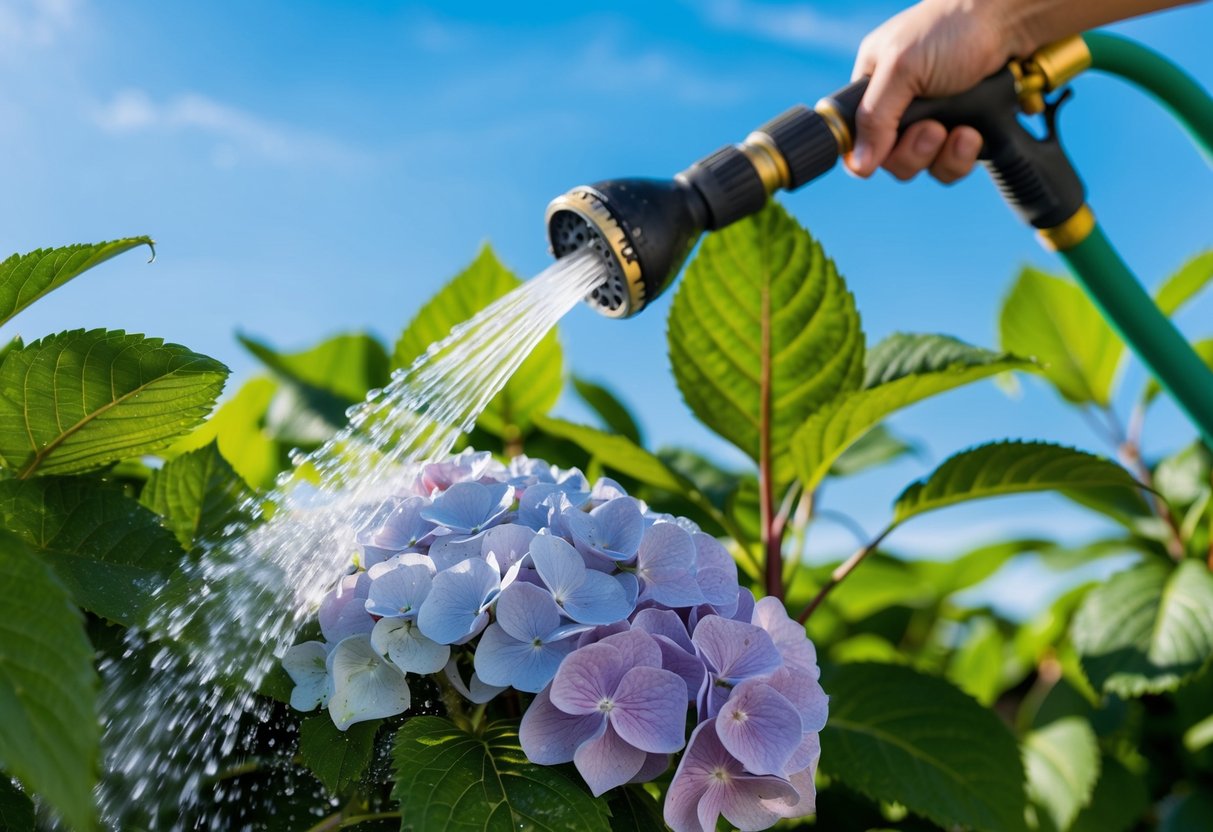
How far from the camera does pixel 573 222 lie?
108cm

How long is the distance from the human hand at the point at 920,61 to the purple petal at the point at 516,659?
87 cm

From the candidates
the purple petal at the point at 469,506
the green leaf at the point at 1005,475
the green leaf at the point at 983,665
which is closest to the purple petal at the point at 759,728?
the purple petal at the point at 469,506

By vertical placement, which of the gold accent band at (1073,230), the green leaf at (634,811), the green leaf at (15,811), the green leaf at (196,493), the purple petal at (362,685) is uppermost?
the green leaf at (196,493)

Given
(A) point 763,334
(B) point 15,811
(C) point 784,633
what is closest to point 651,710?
(C) point 784,633

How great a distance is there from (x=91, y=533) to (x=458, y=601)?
31 cm

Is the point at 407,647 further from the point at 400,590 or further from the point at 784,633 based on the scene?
the point at 784,633

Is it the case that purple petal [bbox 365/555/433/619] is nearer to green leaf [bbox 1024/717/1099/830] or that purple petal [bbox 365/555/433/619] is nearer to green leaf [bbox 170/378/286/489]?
green leaf [bbox 170/378/286/489]

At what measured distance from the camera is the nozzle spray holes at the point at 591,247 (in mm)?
1029

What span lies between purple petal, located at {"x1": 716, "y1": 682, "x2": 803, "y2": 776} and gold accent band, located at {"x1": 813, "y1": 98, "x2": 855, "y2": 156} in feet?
2.64

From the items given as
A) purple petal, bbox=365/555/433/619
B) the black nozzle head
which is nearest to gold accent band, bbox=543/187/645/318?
the black nozzle head

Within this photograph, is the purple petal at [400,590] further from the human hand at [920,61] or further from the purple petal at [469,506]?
the human hand at [920,61]

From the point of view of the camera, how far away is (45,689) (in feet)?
1.67

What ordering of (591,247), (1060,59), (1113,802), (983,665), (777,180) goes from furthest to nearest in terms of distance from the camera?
(983,665)
(1113,802)
(1060,59)
(777,180)
(591,247)

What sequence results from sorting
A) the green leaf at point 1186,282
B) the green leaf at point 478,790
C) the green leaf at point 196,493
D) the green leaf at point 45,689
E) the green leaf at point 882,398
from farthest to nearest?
the green leaf at point 1186,282, the green leaf at point 882,398, the green leaf at point 196,493, the green leaf at point 478,790, the green leaf at point 45,689
